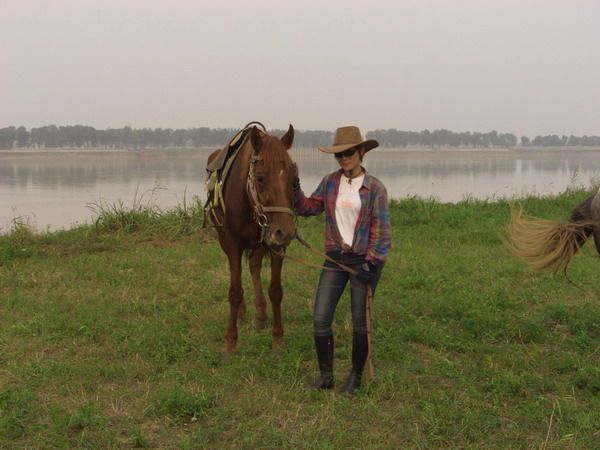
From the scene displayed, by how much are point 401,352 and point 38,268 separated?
534cm

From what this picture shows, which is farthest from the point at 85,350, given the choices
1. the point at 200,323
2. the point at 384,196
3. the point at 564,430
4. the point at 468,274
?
the point at 468,274

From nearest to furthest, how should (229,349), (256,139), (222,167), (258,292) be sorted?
(256,139)
(229,349)
(222,167)
(258,292)

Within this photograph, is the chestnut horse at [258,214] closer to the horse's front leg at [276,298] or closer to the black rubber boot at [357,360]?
the horse's front leg at [276,298]

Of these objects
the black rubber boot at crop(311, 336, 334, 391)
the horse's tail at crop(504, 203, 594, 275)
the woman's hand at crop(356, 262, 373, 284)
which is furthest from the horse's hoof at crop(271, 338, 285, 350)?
the horse's tail at crop(504, 203, 594, 275)

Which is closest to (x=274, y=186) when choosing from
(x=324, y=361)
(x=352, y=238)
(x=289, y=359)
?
(x=352, y=238)

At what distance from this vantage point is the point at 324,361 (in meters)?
4.00

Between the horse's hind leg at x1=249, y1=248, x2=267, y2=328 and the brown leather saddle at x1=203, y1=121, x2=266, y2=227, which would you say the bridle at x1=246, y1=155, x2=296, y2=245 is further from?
the horse's hind leg at x1=249, y1=248, x2=267, y2=328

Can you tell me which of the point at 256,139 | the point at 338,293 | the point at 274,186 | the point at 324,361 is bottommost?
the point at 324,361

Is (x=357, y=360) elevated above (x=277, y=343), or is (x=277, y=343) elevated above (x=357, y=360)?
(x=357, y=360)

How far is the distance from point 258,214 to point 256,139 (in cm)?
56

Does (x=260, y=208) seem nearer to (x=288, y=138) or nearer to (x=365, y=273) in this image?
(x=288, y=138)

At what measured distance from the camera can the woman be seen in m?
3.77

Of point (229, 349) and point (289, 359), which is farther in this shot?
point (229, 349)

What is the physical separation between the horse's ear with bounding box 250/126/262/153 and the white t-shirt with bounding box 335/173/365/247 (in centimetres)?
68
